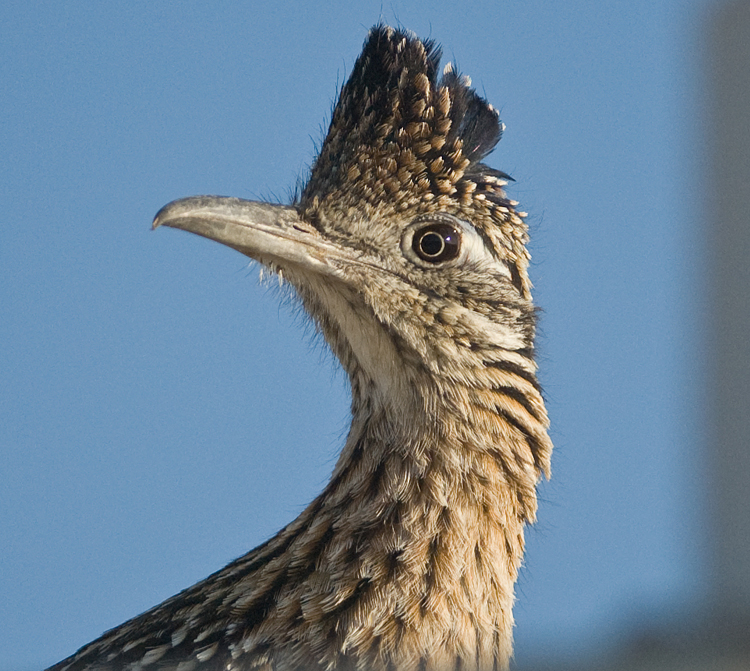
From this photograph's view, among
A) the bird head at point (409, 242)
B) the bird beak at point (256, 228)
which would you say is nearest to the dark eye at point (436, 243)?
the bird head at point (409, 242)

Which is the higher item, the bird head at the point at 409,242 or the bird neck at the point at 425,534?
the bird head at the point at 409,242

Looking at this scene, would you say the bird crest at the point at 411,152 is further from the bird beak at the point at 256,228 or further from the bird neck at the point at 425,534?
the bird neck at the point at 425,534

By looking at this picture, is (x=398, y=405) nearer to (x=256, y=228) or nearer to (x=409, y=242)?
(x=409, y=242)

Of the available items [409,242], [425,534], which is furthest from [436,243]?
[425,534]

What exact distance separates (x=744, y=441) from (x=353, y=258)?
323cm

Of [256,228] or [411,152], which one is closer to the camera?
[256,228]

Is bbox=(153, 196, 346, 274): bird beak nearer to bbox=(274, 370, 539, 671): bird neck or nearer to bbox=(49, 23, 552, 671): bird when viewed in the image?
bbox=(49, 23, 552, 671): bird

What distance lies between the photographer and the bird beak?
2938 mm

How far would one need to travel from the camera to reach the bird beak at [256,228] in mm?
2938

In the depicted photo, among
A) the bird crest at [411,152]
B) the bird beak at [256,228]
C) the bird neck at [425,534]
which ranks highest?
the bird crest at [411,152]

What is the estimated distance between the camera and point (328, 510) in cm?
330

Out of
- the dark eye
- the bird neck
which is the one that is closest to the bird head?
the dark eye

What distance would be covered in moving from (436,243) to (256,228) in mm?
586

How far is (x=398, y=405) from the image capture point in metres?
3.33
